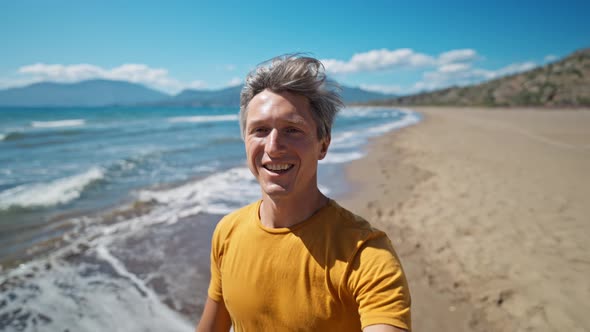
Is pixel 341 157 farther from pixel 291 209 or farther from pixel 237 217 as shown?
pixel 291 209

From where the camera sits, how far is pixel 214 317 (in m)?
1.69

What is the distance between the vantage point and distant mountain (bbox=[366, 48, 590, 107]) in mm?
50375

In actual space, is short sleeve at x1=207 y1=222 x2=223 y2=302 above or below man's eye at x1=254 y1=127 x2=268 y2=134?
below

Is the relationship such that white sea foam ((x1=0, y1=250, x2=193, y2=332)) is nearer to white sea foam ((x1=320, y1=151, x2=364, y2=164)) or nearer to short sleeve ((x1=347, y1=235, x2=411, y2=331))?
short sleeve ((x1=347, y1=235, x2=411, y2=331))

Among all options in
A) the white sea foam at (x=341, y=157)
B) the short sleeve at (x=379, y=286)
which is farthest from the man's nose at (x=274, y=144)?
the white sea foam at (x=341, y=157)

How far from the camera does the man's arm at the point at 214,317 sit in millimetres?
1679

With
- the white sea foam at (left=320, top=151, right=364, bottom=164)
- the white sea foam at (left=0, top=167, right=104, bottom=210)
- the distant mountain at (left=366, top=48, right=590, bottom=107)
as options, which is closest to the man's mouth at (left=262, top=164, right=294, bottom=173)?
the white sea foam at (left=0, top=167, right=104, bottom=210)

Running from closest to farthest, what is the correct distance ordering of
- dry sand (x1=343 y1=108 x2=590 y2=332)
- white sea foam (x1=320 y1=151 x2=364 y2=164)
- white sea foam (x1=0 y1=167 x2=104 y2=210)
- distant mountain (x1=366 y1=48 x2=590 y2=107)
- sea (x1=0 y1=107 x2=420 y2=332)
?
1. dry sand (x1=343 y1=108 x2=590 y2=332)
2. sea (x1=0 y1=107 x2=420 y2=332)
3. white sea foam (x1=0 y1=167 x2=104 y2=210)
4. white sea foam (x1=320 y1=151 x2=364 y2=164)
5. distant mountain (x1=366 y1=48 x2=590 y2=107)

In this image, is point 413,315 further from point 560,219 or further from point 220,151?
point 220,151

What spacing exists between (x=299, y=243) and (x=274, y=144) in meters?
0.43

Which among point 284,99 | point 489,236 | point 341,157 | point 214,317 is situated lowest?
point 489,236

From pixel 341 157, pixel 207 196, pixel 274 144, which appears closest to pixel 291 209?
pixel 274 144

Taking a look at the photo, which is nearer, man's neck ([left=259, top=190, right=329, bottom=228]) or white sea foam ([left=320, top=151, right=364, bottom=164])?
man's neck ([left=259, top=190, right=329, bottom=228])

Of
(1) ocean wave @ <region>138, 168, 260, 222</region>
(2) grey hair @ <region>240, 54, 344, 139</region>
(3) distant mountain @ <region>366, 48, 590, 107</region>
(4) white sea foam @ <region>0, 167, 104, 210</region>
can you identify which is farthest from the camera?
(3) distant mountain @ <region>366, 48, 590, 107</region>
